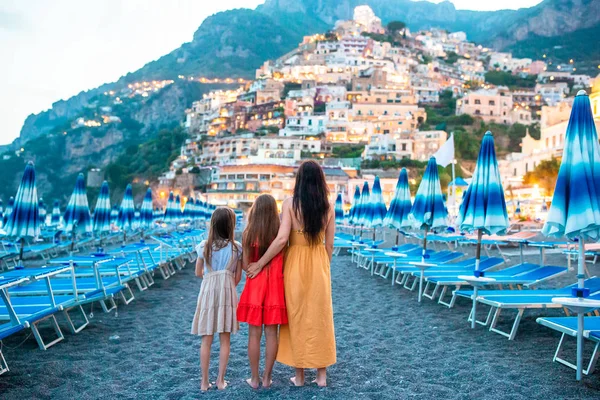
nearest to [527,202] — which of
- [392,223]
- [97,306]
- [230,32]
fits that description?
[392,223]

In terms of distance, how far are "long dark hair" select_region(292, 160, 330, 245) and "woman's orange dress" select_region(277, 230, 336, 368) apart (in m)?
0.09

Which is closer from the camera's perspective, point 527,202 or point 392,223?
point 392,223

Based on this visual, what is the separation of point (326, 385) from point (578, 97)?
11.3ft

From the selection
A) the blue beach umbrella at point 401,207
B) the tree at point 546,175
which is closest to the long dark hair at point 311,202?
the blue beach umbrella at point 401,207

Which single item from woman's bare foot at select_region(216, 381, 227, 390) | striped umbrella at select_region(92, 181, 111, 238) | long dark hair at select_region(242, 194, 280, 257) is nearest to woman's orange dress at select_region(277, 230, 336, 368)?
long dark hair at select_region(242, 194, 280, 257)

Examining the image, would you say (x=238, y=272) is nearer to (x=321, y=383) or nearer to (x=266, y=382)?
(x=266, y=382)

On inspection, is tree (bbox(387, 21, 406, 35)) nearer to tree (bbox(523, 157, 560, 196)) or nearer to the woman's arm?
tree (bbox(523, 157, 560, 196))

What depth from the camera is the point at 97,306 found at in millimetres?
8156

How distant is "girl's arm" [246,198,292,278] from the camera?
4073 millimetres

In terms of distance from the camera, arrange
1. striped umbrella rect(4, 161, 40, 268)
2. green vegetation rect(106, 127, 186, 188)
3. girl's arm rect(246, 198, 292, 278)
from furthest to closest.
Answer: green vegetation rect(106, 127, 186, 188)
striped umbrella rect(4, 161, 40, 268)
girl's arm rect(246, 198, 292, 278)

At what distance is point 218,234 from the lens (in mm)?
4328

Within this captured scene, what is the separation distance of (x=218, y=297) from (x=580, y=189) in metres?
3.25

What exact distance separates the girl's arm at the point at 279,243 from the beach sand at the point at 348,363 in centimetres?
100

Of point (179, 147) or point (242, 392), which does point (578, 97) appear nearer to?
point (242, 392)
